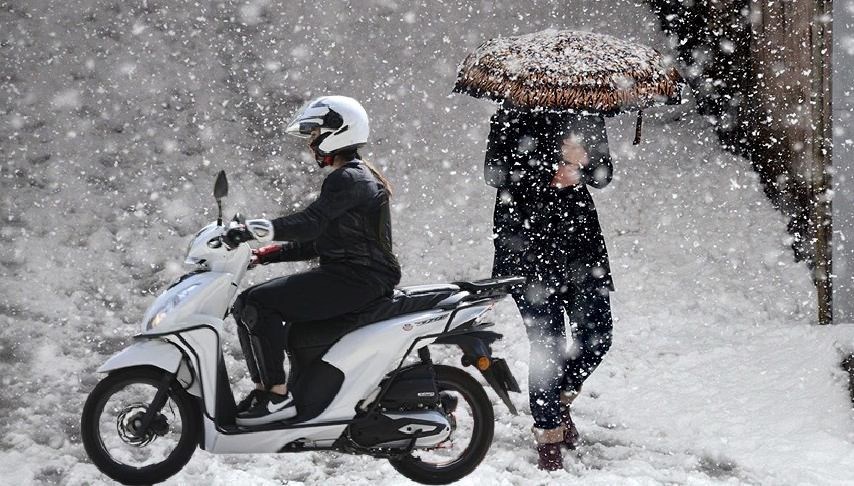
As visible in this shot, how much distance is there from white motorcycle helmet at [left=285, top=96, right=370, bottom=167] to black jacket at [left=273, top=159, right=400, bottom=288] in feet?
0.33

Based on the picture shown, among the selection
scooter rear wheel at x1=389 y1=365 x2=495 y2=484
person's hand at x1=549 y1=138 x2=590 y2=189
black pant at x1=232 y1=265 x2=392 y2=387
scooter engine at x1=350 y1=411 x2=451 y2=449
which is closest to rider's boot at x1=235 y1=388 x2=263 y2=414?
black pant at x1=232 y1=265 x2=392 y2=387

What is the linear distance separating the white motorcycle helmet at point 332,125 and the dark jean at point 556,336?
1.30 m

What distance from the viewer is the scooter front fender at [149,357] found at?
4.68 m

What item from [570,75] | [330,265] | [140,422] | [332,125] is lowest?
[140,422]

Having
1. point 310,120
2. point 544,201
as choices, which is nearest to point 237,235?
point 310,120

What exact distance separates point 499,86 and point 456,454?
1846mm

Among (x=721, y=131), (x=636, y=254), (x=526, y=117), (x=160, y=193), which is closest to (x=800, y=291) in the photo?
(x=636, y=254)

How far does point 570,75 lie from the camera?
18.2 feet

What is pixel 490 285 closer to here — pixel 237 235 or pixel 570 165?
pixel 570 165

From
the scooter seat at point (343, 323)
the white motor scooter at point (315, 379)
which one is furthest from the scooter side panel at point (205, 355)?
the scooter seat at point (343, 323)

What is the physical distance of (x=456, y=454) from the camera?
5.12m

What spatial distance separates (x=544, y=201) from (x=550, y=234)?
6.7 inches

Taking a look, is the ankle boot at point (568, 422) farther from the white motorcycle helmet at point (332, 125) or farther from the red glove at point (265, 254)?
the white motorcycle helmet at point (332, 125)

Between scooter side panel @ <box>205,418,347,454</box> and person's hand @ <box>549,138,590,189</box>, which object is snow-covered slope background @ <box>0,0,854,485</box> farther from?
person's hand @ <box>549,138,590,189</box>
